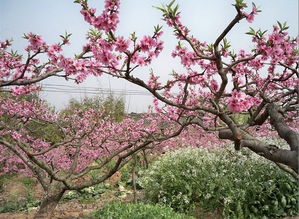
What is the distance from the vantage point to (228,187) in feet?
25.7

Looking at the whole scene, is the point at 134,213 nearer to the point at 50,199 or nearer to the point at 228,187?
the point at 50,199

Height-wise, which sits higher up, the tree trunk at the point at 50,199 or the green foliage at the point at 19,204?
the green foliage at the point at 19,204

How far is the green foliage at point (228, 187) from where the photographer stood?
24.3 ft

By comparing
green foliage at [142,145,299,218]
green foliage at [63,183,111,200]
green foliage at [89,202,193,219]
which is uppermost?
green foliage at [63,183,111,200]

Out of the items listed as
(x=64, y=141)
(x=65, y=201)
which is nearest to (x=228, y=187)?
(x=64, y=141)

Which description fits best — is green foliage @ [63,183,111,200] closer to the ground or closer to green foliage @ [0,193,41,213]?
the ground

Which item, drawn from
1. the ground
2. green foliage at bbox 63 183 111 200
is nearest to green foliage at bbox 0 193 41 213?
the ground

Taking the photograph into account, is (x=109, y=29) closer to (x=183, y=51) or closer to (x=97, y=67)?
(x=97, y=67)

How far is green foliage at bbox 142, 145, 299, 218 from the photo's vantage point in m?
7.40

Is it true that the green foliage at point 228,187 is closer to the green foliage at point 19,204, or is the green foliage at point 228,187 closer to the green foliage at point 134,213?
the green foliage at point 134,213

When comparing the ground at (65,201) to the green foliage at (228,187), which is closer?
the green foliage at (228,187)

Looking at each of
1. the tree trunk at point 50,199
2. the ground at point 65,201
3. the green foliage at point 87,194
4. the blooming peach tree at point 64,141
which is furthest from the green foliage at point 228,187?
the tree trunk at point 50,199

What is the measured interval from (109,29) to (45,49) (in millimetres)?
2307

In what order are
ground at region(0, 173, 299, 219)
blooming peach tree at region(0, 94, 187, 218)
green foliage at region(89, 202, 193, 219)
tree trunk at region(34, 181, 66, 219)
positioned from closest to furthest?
blooming peach tree at region(0, 94, 187, 218) < tree trunk at region(34, 181, 66, 219) < green foliage at region(89, 202, 193, 219) < ground at region(0, 173, 299, 219)
